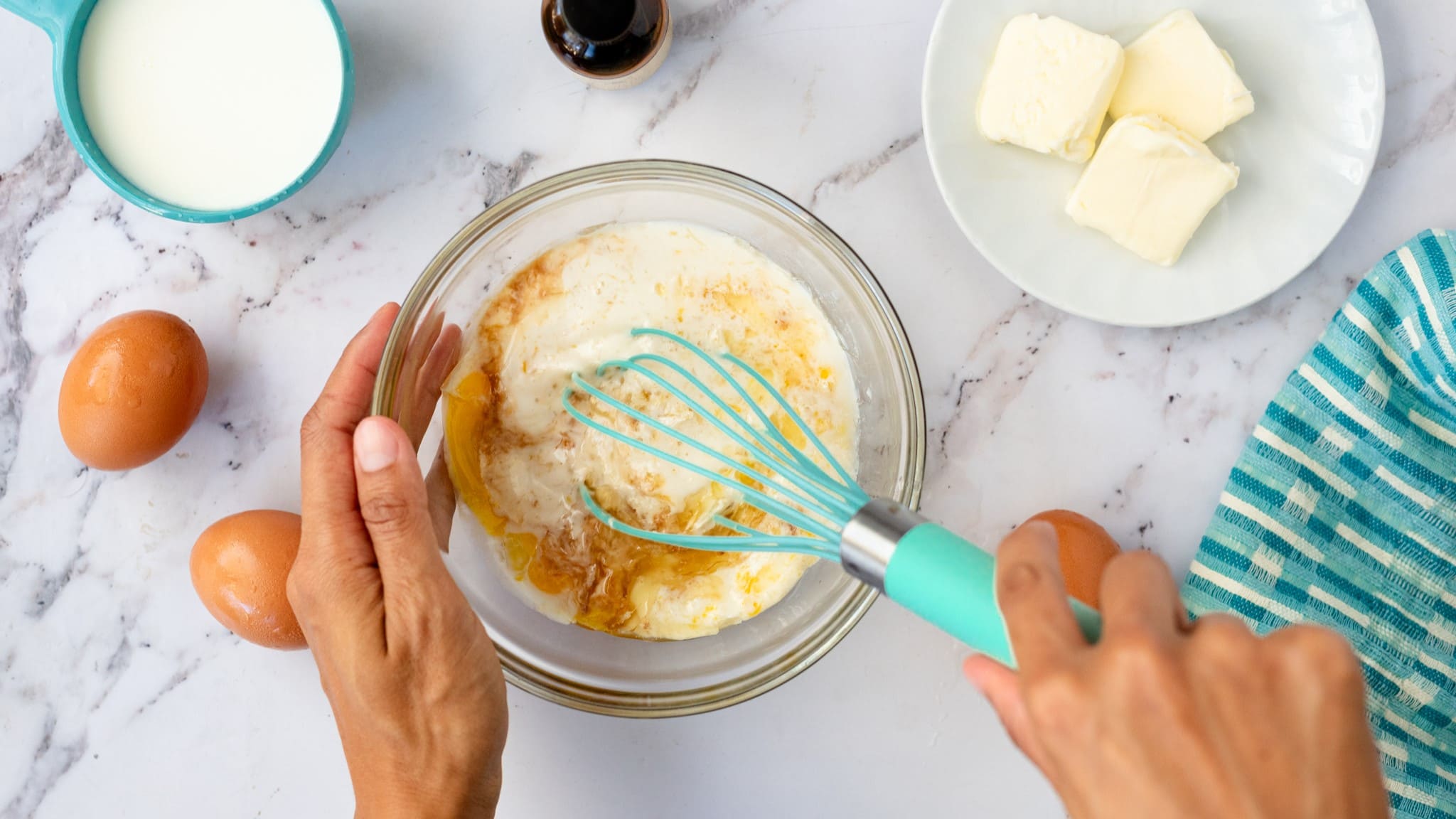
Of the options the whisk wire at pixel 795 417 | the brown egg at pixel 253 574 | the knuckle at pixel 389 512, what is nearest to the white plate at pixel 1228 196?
the whisk wire at pixel 795 417

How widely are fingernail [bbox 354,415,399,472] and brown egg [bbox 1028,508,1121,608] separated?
2.22ft

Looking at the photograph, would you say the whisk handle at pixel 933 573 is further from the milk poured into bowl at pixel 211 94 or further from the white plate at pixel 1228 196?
the milk poured into bowl at pixel 211 94

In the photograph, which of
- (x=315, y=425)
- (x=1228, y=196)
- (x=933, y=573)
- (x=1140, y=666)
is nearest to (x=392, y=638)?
(x=315, y=425)

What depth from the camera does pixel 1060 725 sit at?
1.86 ft

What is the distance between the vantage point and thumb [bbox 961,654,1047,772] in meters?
0.60

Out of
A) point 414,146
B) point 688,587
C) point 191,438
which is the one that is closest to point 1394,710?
point 688,587

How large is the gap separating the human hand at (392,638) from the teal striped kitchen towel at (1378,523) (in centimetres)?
81

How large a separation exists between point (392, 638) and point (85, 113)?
2.32ft

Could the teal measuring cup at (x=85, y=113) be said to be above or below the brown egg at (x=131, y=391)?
above

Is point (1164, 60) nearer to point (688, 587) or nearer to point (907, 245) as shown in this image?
point (907, 245)

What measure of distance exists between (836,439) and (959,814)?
482 mm

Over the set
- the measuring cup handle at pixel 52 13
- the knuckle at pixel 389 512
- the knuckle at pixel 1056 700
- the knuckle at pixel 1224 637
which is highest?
the knuckle at pixel 1224 637

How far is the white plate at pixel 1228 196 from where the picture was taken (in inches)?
42.5

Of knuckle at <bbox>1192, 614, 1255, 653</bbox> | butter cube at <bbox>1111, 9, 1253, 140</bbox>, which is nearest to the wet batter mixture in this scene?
butter cube at <bbox>1111, 9, 1253, 140</bbox>
